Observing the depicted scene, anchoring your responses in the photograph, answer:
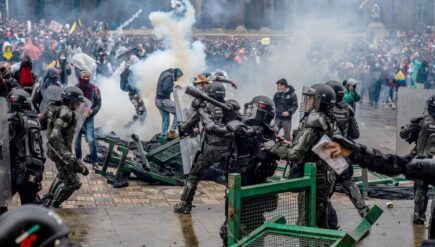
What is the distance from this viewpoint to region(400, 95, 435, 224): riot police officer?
26.2ft

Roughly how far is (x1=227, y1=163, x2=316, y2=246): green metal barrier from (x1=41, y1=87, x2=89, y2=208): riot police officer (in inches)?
110

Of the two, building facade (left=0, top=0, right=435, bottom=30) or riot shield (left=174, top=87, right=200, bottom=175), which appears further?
building facade (left=0, top=0, right=435, bottom=30)

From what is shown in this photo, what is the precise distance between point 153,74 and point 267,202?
1155 centimetres

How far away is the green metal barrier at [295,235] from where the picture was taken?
187 inches

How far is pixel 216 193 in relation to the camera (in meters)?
9.91

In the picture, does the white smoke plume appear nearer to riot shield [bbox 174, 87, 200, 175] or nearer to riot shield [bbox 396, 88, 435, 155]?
riot shield [bbox 174, 87, 200, 175]

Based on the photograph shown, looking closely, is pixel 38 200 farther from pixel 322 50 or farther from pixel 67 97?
pixel 322 50

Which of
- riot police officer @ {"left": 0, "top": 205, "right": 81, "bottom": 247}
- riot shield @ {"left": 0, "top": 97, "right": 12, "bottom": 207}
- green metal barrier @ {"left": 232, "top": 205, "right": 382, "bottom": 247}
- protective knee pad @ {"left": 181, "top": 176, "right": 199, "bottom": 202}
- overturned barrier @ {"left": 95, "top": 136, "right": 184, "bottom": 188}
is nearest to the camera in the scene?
riot police officer @ {"left": 0, "top": 205, "right": 81, "bottom": 247}

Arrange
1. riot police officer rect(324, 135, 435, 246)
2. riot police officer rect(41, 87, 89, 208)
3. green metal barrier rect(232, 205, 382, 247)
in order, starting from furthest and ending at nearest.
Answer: riot police officer rect(41, 87, 89, 208) < green metal barrier rect(232, 205, 382, 247) < riot police officer rect(324, 135, 435, 246)

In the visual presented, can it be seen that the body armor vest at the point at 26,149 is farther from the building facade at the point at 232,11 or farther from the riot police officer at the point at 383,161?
the building facade at the point at 232,11

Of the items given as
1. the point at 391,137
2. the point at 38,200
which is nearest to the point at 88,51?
the point at 391,137

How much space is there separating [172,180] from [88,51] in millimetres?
19789

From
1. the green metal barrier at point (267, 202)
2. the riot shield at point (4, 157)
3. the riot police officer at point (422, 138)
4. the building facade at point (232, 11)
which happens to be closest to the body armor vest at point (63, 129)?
the riot shield at point (4, 157)

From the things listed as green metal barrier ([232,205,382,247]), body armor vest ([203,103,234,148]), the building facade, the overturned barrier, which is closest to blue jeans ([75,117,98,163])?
the overturned barrier
